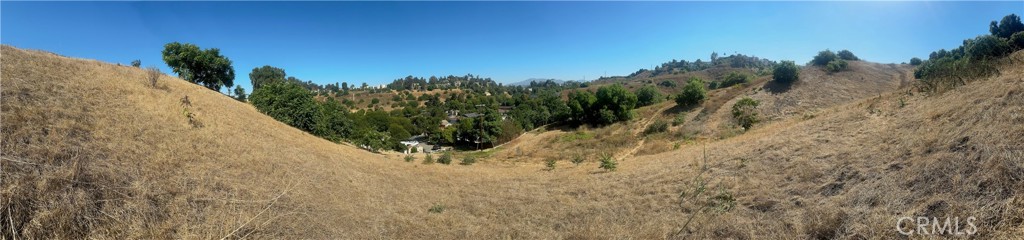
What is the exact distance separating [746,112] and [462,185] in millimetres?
25436

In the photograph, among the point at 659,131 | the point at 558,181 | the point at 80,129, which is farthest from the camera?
the point at 659,131

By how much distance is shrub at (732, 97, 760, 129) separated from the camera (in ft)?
84.7

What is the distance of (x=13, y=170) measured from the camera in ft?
13.8

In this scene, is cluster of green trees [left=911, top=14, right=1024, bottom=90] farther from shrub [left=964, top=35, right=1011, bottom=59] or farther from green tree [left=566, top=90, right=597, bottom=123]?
green tree [left=566, top=90, right=597, bottom=123]

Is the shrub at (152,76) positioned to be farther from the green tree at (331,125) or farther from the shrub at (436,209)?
the shrub at (436,209)

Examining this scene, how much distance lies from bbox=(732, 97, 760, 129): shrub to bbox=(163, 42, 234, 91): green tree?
147ft

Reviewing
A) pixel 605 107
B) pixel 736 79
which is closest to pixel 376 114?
pixel 605 107

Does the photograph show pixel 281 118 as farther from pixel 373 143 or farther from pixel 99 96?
pixel 99 96

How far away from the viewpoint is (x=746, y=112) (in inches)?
1107

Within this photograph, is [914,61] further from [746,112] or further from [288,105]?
[288,105]

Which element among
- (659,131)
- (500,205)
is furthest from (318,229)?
(659,131)

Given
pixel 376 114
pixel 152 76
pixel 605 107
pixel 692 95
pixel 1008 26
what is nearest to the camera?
pixel 152 76

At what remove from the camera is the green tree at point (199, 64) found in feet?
100

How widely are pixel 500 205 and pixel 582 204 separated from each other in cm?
211
